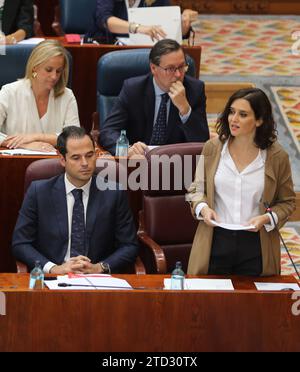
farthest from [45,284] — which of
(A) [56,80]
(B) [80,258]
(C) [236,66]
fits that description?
(C) [236,66]

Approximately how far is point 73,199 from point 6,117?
2.86 feet

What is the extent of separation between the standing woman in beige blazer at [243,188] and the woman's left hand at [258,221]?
0.12 feet

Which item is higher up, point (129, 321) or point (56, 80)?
point (56, 80)

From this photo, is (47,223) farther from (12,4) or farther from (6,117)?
(12,4)

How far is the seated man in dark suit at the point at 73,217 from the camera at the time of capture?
3.71m

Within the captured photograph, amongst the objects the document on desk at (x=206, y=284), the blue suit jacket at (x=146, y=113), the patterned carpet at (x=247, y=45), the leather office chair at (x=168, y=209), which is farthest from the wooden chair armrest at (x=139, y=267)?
the patterned carpet at (x=247, y=45)

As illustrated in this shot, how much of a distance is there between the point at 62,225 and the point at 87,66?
1800 mm

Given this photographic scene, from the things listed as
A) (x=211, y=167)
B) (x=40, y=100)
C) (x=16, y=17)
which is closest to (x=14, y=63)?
(x=40, y=100)

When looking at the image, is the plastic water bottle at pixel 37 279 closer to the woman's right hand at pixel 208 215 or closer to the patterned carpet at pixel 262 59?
the woman's right hand at pixel 208 215

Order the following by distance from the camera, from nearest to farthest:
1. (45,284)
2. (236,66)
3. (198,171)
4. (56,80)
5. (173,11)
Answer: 1. (45,284)
2. (198,171)
3. (56,80)
4. (173,11)
5. (236,66)

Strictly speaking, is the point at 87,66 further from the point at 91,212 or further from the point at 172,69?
the point at 91,212

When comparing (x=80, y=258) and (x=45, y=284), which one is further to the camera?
(x=80, y=258)
